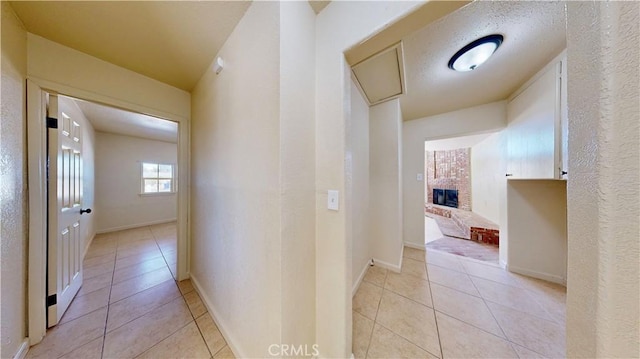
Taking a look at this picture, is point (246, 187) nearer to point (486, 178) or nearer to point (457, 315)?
point (457, 315)

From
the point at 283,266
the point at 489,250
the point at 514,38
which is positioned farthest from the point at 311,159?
the point at 489,250

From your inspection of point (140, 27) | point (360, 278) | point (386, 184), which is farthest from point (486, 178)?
point (140, 27)

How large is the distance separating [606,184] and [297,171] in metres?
1.00

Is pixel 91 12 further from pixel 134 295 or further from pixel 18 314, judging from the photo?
pixel 134 295

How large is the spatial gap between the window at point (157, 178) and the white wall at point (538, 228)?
753 centimetres

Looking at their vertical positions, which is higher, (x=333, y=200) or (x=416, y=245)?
(x=333, y=200)

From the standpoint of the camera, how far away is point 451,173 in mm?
6215

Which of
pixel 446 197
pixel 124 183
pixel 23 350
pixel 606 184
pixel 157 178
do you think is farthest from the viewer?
pixel 446 197

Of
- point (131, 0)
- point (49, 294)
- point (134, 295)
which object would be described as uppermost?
point (131, 0)

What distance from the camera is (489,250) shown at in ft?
10.0

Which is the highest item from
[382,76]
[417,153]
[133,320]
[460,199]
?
[382,76]

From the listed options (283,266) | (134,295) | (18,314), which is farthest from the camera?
(134,295)

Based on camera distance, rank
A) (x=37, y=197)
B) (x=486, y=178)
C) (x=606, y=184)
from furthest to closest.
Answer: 1. (x=486, y=178)
2. (x=37, y=197)
3. (x=606, y=184)

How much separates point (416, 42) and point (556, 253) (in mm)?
3014
